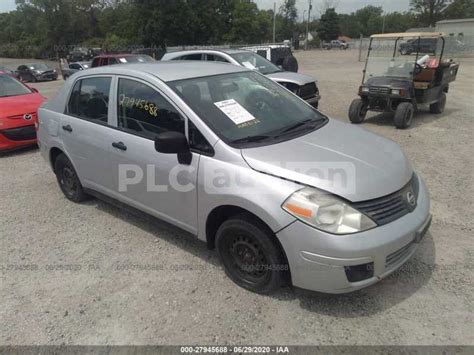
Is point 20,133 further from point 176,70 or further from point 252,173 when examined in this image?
point 252,173

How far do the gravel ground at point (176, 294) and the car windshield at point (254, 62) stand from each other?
6.45m

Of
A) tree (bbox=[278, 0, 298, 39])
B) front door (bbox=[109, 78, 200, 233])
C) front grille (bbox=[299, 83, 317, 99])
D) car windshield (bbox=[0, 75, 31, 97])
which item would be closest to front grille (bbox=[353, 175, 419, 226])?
front door (bbox=[109, 78, 200, 233])

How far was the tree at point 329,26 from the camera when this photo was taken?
89750mm

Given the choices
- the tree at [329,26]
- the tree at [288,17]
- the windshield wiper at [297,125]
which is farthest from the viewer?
the tree at [288,17]

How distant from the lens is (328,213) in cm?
243

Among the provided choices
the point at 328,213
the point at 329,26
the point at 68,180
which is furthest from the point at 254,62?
the point at 329,26

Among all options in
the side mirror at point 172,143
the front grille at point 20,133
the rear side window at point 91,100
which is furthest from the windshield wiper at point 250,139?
the front grille at point 20,133

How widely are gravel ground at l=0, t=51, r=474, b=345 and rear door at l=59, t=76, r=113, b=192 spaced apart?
0.63m

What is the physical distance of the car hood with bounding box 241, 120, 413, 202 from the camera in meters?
2.53

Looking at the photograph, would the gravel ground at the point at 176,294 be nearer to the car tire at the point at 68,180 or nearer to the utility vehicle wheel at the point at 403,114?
the car tire at the point at 68,180

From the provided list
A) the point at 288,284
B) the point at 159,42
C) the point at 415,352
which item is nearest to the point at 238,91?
the point at 288,284

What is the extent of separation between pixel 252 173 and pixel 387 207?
3.22 ft

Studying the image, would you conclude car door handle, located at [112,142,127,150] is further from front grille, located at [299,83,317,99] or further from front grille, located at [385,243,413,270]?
front grille, located at [299,83,317,99]

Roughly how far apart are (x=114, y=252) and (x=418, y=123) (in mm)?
7629
